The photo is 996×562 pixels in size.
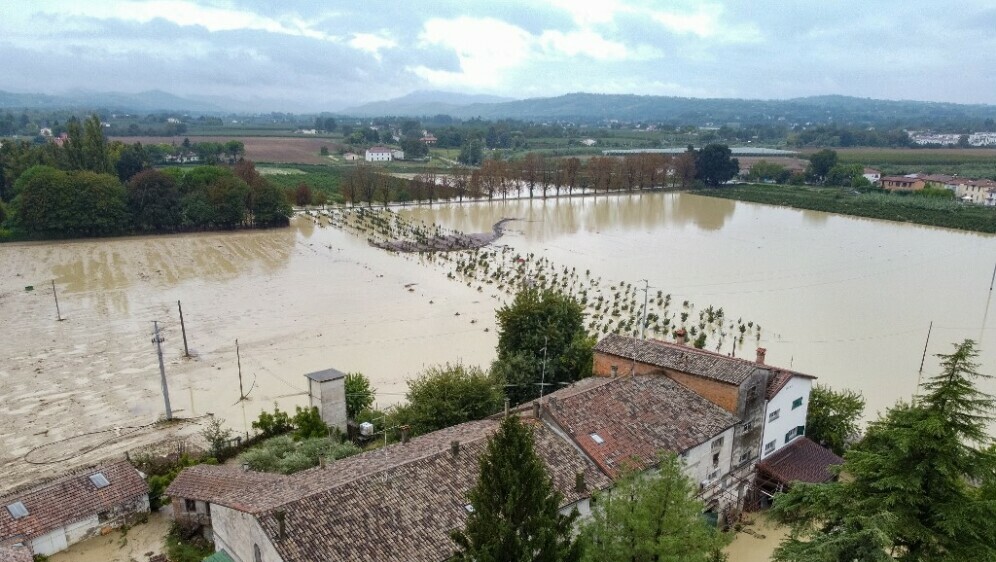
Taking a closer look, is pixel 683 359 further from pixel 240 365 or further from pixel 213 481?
pixel 240 365

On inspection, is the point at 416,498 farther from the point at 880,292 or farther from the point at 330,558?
the point at 880,292

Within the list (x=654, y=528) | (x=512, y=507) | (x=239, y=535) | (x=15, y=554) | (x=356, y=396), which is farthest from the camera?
(x=356, y=396)

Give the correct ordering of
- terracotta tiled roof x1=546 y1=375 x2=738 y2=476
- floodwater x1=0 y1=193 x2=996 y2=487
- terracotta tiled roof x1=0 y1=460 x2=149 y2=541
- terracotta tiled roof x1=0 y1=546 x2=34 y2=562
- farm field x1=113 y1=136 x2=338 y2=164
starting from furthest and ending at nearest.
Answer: farm field x1=113 y1=136 x2=338 y2=164
floodwater x1=0 y1=193 x2=996 y2=487
terracotta tiled roof x1=546 y1=375 x2=738 y2=476
terracotta tiled roof x1=0 y1=460 x2=149 y2=541
terracotta tiled roof x1=0 y1=546 x2=34 y2=562

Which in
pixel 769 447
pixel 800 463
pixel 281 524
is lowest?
pixel 800 463

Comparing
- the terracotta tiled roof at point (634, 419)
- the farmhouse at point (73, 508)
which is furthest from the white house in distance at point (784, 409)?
the farmhouse at point (73, 508)

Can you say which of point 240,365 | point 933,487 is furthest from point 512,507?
point 240,365

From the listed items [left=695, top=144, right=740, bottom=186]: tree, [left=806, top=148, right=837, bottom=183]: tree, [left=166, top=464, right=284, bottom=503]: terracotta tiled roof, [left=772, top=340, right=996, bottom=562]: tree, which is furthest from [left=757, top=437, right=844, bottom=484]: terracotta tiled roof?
[left=806, top=148, right=837, bottom=183]: tree

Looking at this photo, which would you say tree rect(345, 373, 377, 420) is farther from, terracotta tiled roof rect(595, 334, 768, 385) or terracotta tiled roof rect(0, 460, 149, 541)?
→ terracotta tiled roof rect(595, 334, 768, 385)
